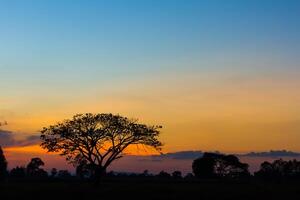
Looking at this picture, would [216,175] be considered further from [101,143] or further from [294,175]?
[101,143]

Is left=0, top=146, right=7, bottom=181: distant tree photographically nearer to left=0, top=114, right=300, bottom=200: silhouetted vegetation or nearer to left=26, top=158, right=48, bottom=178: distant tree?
left=0, top=114, right=300, bottom=200: silhouetted vegetation

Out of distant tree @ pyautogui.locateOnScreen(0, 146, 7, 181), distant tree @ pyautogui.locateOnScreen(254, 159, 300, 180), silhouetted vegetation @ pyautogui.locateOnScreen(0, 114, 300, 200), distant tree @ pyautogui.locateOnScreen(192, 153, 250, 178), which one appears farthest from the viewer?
distant tree @ pyautogui.locateOnScreen(254, 159, 300, 180)

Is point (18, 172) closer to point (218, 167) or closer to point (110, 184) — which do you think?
point (218, 167)

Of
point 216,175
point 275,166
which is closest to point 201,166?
point 216,175

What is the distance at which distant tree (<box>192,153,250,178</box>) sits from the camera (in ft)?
497

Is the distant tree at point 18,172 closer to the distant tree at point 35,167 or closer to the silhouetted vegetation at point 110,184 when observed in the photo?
the distant tree at point 35,167

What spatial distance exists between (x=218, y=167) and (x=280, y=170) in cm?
3235

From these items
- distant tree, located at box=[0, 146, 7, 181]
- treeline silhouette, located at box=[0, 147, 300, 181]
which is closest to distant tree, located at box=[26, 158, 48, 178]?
treeline silhouette, located at box=[0, 147, 300, 181]

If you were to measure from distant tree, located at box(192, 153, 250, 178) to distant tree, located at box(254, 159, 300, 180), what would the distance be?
551 inches

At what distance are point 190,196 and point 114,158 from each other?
23.6m

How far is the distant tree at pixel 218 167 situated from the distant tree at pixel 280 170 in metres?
14.0

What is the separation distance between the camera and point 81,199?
2002 inches

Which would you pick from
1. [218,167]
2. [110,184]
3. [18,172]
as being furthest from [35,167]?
[110,184]

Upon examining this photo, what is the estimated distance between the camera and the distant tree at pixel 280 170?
176375 millimetres
